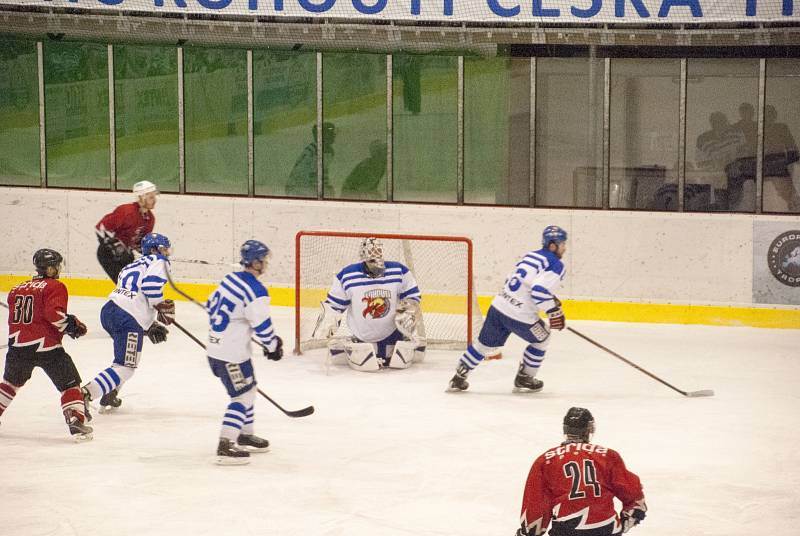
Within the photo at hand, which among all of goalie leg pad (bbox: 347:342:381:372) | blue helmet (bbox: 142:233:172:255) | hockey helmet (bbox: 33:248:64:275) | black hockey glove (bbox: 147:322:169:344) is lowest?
goalie leg pad (bbox: 347:342:381:372)

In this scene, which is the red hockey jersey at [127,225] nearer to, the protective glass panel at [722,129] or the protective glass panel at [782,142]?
the protective glass panel at [722,129]

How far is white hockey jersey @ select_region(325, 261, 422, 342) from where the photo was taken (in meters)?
9.45

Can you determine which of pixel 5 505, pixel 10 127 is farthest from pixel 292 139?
pixel 5 505

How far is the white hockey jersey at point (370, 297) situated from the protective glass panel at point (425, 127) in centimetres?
281

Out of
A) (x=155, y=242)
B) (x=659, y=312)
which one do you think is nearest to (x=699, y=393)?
(x=659, y=312)

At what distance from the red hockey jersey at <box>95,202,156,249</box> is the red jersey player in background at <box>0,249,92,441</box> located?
3.10 m

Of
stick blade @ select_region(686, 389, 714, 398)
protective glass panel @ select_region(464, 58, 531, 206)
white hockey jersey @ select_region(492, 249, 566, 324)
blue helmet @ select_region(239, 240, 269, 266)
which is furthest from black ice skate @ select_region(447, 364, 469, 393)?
protective glass panel @ select_region(464, 58, 531, 206)

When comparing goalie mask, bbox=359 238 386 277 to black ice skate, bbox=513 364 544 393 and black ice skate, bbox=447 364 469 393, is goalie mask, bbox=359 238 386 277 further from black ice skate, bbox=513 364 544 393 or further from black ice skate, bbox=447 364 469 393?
black ice skate, bbox=513 364 544 393

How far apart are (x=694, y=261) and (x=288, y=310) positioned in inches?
133

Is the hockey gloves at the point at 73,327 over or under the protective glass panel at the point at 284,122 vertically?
under

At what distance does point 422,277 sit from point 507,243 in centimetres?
120

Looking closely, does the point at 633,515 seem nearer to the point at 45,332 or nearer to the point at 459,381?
the point at 45,332

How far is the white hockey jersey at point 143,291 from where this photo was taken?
26.2 ft

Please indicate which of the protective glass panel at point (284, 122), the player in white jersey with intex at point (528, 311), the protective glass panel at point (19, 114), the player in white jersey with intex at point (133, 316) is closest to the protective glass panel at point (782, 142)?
the player in white jersey with intex at point (528, 311)
